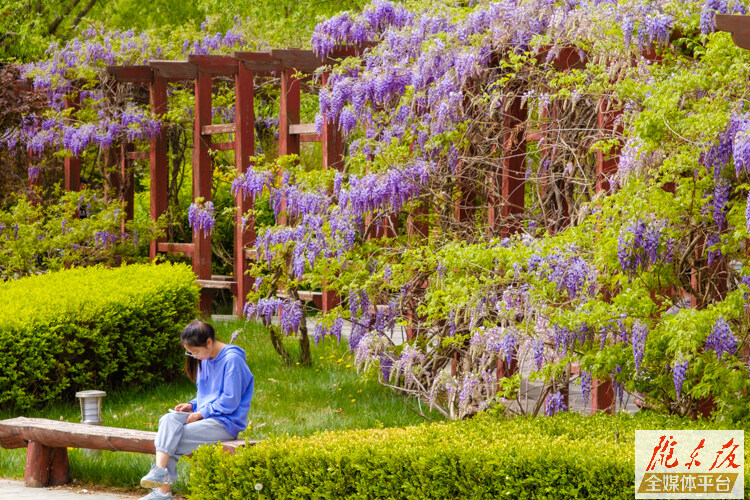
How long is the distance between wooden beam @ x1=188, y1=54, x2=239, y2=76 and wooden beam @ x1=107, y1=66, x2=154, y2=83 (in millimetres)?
1760

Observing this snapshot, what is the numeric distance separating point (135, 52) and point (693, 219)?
1129 centimetres

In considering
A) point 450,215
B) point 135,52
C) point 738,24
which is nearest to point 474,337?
point 450,215

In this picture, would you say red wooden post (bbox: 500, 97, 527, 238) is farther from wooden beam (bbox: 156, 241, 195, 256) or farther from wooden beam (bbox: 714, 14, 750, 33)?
wooden beam (bbox: 156, 241, 195, 256)

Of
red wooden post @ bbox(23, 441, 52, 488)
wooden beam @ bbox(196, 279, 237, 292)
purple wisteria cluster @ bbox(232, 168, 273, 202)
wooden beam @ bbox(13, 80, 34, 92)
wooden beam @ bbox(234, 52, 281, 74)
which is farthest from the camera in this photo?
wooden beam @ bbox(13, 80, 34, 92)

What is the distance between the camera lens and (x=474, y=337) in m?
6.69

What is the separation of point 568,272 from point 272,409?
11.1 feet

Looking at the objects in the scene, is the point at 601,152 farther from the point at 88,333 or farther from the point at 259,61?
the point at 259,61

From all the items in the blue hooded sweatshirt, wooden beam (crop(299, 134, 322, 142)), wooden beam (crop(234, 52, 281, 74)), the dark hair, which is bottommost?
the blue hooded sweatshirt

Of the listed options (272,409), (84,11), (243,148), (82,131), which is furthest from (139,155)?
(272,409)

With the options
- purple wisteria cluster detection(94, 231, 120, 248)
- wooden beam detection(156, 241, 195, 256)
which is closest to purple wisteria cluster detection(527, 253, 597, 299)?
wooden beam detection(156, 241, 195, 256)

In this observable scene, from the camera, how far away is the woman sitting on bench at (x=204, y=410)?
238 inches

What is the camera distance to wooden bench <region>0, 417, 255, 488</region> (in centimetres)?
644

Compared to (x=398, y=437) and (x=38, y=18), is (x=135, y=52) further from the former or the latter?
(x=398, y=437)

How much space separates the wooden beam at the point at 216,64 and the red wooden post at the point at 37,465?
750 cm
